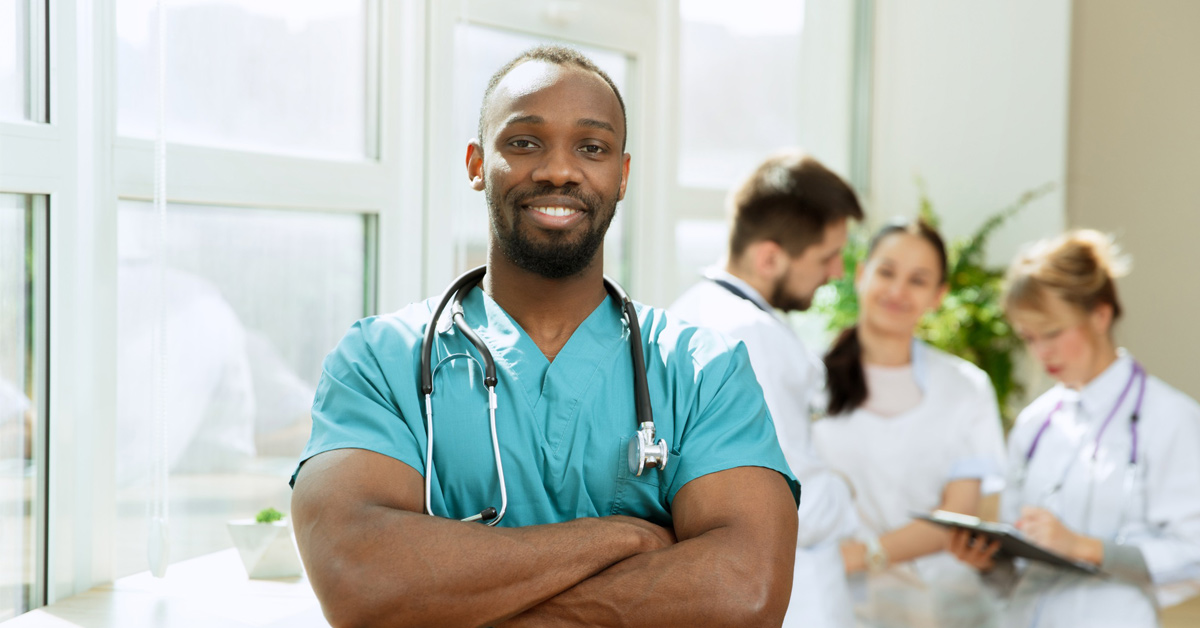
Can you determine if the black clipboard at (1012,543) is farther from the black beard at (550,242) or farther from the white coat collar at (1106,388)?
the black beard at (550,242)

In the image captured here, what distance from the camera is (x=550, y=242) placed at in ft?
4.45

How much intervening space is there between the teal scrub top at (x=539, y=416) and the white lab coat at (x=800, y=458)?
664 millimetres

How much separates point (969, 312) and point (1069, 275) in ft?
Answer: 3.73

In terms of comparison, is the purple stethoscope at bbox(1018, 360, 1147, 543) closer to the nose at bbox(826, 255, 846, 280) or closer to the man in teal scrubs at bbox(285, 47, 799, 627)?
the nose at bbox(826, 255, 846, 280)

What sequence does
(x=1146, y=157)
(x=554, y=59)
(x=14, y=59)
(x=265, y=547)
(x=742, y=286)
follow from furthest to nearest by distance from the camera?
1. (x=1146, y=157)
2. (x=742, y=286)
3. (x=265, y=547)
4. (x=14, y=59)
5. (x=554, y=59)

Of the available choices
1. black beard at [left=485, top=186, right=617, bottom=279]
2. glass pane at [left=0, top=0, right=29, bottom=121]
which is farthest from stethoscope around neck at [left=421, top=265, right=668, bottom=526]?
glass pane at [left=0, top=0, right=29, bottom=121]

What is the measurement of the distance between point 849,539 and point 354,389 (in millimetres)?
1648

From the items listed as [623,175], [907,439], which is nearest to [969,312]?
[907,439]

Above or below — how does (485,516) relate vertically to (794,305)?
below

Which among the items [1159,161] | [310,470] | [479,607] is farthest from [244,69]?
[1159,161]

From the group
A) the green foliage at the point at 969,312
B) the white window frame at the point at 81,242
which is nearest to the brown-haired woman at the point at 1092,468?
the green foliage at the point at 969,312

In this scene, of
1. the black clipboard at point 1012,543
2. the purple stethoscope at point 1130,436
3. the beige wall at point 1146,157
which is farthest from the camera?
the beige wall at point 1146,157

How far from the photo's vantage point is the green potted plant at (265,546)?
1.86 m

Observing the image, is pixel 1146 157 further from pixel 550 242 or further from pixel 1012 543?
pixel 550 242
